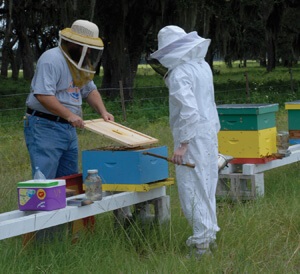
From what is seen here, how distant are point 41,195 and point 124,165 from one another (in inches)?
39.2

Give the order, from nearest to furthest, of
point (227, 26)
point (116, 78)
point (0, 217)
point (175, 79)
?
point (0, 217) < point (175, 79) < point (116, 78) < point (227, 26)

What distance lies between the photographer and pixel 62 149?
603cm

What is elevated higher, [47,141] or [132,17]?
[132,17]

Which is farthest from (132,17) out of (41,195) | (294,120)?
(41,195)

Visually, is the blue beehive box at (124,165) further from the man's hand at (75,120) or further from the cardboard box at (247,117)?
the cardboard box at (247,117)

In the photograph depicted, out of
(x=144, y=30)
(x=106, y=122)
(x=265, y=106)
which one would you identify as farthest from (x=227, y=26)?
(x=106, y=122)

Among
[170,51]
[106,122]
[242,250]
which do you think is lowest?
[242,250]

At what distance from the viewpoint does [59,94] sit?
599cm

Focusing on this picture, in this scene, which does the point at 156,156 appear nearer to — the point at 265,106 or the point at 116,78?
the point at 265,106

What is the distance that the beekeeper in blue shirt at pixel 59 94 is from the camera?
5.80 metres

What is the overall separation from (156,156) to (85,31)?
3.78 feet

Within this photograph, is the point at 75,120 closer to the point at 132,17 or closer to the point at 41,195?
the point at 41,195

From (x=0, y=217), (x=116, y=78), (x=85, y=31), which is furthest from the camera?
(x=116, y=78)

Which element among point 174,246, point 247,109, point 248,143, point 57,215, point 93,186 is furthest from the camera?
point 248,143
